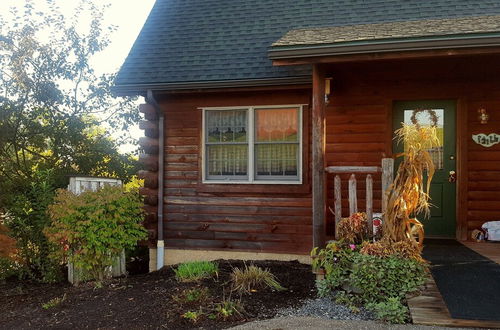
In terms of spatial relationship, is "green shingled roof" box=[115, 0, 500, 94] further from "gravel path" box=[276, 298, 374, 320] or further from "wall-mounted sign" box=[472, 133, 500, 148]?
"gravel path" box=[276, 298, 374, 320]

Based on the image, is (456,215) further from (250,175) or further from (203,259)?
(203,259)

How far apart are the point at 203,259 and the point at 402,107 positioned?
160 inches

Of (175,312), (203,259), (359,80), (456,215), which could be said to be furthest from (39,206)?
(456,215)

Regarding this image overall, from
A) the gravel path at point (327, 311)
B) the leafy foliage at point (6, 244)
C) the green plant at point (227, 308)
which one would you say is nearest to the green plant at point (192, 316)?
the green plant at point (227, 308)

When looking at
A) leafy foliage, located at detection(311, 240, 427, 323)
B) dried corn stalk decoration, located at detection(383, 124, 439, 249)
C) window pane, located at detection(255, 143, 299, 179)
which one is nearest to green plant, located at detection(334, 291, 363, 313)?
leafy foliage, located at detection(311, 240, 427, 323)

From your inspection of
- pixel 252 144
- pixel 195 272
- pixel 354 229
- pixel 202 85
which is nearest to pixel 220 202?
pixel 252 144

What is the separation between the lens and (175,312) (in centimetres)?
508

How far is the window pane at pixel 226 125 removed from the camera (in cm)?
790

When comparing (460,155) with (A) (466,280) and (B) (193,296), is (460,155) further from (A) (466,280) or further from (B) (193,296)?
(B) (193,296)

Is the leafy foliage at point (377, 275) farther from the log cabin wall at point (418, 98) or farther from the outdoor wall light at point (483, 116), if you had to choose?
the outdoor wall light at point (483, 116)

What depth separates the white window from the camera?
302 inches

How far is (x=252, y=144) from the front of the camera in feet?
25.5

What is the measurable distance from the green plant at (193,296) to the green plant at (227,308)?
26cm

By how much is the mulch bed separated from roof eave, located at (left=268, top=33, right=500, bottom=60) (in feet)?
9.33
